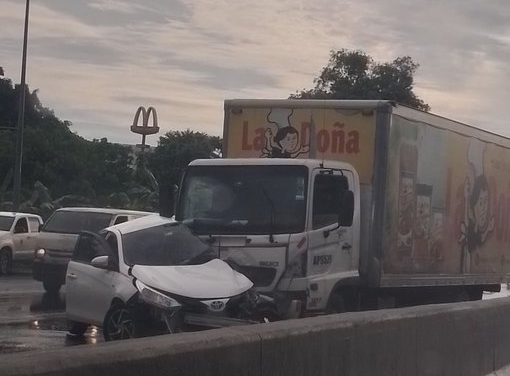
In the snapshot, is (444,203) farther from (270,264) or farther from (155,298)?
(155,298)

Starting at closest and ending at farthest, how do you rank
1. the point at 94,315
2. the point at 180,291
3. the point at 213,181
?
the point at 180,291 < the point at 94,315 < the point at 213,181

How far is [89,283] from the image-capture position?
12.4 metres

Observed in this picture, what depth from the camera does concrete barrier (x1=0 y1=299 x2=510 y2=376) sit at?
5039 millimetres

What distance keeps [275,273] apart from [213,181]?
5.46 ft

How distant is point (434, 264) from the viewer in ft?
51.0

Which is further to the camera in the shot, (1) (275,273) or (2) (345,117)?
(2) (345,117)

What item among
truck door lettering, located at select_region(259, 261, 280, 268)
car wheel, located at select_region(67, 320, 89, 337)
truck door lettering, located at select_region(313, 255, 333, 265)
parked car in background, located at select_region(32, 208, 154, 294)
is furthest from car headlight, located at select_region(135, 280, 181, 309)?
parked car in background, located at select_region(32, 208, 154, 294)

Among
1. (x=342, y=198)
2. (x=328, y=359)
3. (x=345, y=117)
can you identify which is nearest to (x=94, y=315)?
(x=342, y=198)

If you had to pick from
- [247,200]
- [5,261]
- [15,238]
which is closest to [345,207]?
[247,200]

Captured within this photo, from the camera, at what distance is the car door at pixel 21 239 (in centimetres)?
2810

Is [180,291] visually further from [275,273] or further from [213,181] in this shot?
[213,181]

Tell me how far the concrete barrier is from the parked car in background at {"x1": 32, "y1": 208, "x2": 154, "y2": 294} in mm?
11162

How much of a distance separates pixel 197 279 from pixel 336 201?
101 inches

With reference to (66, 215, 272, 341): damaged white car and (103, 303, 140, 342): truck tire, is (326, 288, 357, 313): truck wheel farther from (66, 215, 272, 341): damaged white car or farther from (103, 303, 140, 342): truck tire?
(103, 303, 140, 342): truck tire
